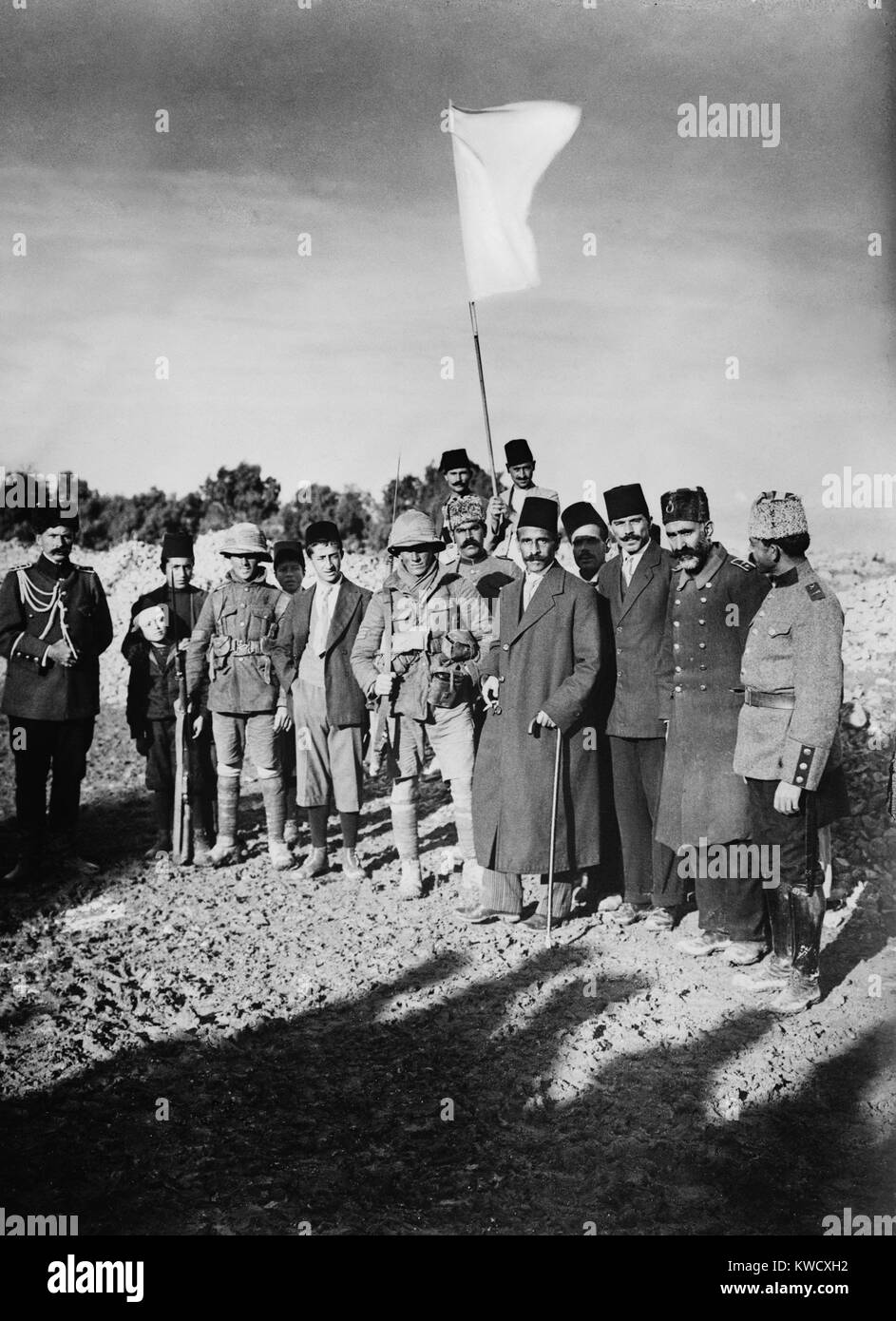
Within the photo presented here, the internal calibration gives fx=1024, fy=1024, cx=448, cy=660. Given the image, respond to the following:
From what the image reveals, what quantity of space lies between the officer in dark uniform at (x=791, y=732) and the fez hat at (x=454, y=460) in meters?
3.05

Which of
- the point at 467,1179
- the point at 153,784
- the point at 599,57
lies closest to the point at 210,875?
the point at 153,784

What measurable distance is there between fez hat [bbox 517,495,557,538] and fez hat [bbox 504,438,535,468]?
177cm

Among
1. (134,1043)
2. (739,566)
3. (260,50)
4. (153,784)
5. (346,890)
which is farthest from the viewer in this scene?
(153,784)

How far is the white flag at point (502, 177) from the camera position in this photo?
16.5 feet

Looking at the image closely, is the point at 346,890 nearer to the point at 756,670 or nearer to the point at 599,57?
the point at 756,670

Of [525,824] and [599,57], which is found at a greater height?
[599,57]

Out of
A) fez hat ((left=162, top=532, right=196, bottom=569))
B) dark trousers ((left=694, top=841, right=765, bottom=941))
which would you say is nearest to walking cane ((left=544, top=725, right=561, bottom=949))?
dark trousers ((left=694, top=841, right=765, bottom=941))

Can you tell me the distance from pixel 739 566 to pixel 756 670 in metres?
0.70

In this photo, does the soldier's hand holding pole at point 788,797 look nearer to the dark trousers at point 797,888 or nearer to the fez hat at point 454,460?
the dark trousers at point 797,888

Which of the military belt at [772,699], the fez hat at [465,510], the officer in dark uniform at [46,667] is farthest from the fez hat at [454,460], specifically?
the military belt at [772,699]

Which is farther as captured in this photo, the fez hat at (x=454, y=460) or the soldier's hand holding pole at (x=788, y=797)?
the fez hat at (x=454, y=460)

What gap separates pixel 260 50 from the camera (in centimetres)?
470

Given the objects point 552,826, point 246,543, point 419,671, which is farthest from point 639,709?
point 246,543

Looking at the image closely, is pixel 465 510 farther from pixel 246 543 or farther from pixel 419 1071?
pixel 419 1071
